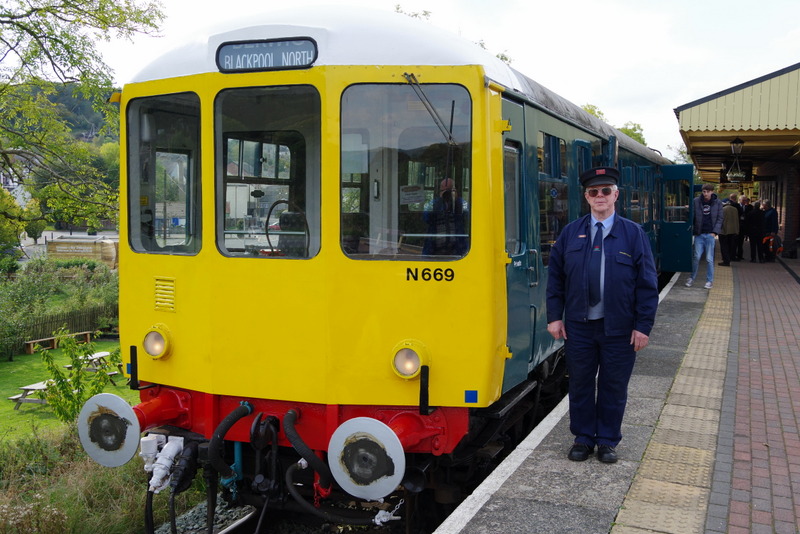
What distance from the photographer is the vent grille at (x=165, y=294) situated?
4.77 m

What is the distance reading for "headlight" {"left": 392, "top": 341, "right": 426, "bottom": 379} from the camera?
14.1ft

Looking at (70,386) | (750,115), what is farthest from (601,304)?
(750,115)

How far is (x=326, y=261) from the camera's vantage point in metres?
4.33

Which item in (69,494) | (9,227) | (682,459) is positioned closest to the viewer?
(682,459)

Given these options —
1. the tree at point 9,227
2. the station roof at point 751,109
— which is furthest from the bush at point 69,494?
the tree at point 9,227

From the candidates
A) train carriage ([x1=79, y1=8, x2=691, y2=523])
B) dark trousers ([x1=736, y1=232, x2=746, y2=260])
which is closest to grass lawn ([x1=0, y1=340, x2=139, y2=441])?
train carriage ([x1=79, y1=8, x2=691, y2=523])

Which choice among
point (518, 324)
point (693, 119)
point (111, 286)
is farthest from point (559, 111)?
point (111, 286)

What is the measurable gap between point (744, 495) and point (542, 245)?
218 centimetres

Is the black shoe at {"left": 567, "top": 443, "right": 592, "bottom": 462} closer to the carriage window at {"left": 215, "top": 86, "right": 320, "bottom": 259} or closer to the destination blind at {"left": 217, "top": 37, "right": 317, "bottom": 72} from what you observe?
the carriage window at {"left": 215, "top": 86, "right": 320, "bottom": 259}

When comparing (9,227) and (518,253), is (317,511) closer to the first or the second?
(518,253)

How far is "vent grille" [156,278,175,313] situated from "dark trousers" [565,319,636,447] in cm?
252

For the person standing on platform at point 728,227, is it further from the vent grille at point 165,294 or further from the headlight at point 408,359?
the vent grille at point 165,294

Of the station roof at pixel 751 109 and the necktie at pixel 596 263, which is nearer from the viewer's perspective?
the necktie at pixel 596 263

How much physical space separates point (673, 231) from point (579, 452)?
1138 centimetres
